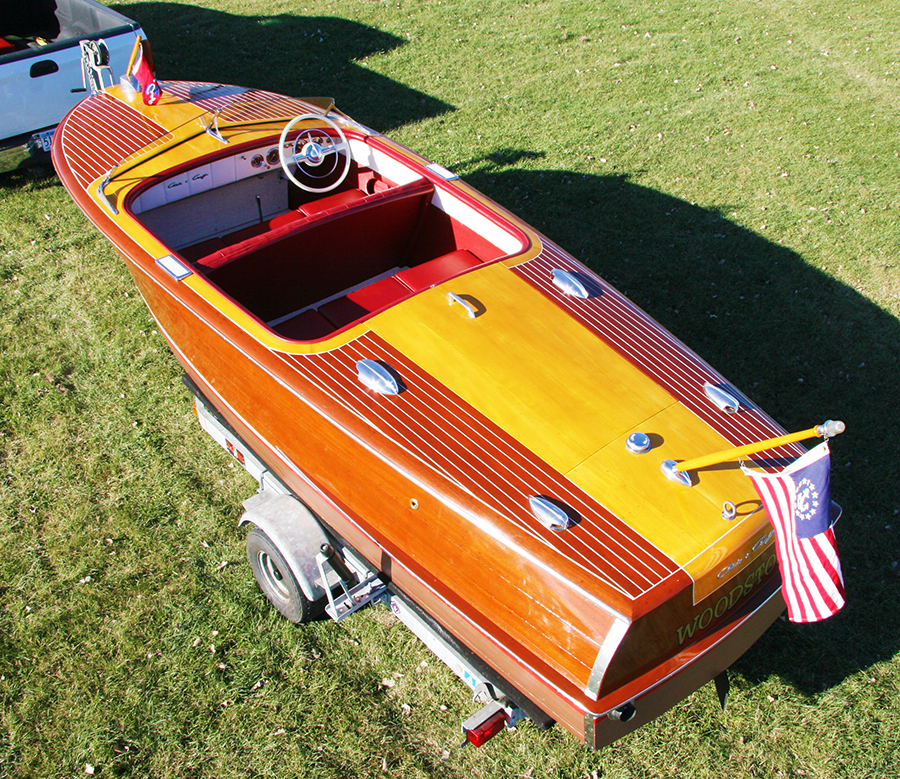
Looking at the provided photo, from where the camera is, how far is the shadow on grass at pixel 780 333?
4.34 meters

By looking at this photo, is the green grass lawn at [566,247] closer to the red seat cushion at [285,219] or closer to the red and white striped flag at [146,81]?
the red seat cushion at [285,219]

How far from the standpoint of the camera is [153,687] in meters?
3.95

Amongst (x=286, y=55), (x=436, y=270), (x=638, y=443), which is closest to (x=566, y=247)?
(x=436, y=270)

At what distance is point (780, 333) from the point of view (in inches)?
248

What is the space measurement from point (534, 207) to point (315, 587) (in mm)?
5059

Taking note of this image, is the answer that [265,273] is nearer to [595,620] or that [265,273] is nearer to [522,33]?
[595,620]

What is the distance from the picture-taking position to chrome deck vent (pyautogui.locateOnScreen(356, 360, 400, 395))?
12.0 ft

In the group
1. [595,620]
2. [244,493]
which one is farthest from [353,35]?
[595,620]

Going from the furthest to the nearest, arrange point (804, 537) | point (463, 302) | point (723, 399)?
point (463, 302) → point (723, 399) → point (804, 537)

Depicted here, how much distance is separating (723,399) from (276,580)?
2726 millimetres

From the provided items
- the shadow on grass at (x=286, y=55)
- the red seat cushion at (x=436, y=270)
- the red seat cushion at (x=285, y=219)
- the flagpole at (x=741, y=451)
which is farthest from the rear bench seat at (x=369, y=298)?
the shadow on grass at (x=286, y=55)

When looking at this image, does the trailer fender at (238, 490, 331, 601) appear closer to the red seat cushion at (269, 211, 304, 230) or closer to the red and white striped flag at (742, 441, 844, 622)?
the red and white striped flag at (742, 441, 844, 622)

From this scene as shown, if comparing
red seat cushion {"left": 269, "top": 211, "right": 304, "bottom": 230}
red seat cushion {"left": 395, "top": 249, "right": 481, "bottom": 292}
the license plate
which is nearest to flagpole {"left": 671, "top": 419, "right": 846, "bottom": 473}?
red seat cushion {"left": 395, "top": 249, "right": 481, "bottom": 292}

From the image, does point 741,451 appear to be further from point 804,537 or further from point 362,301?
point 362,301
